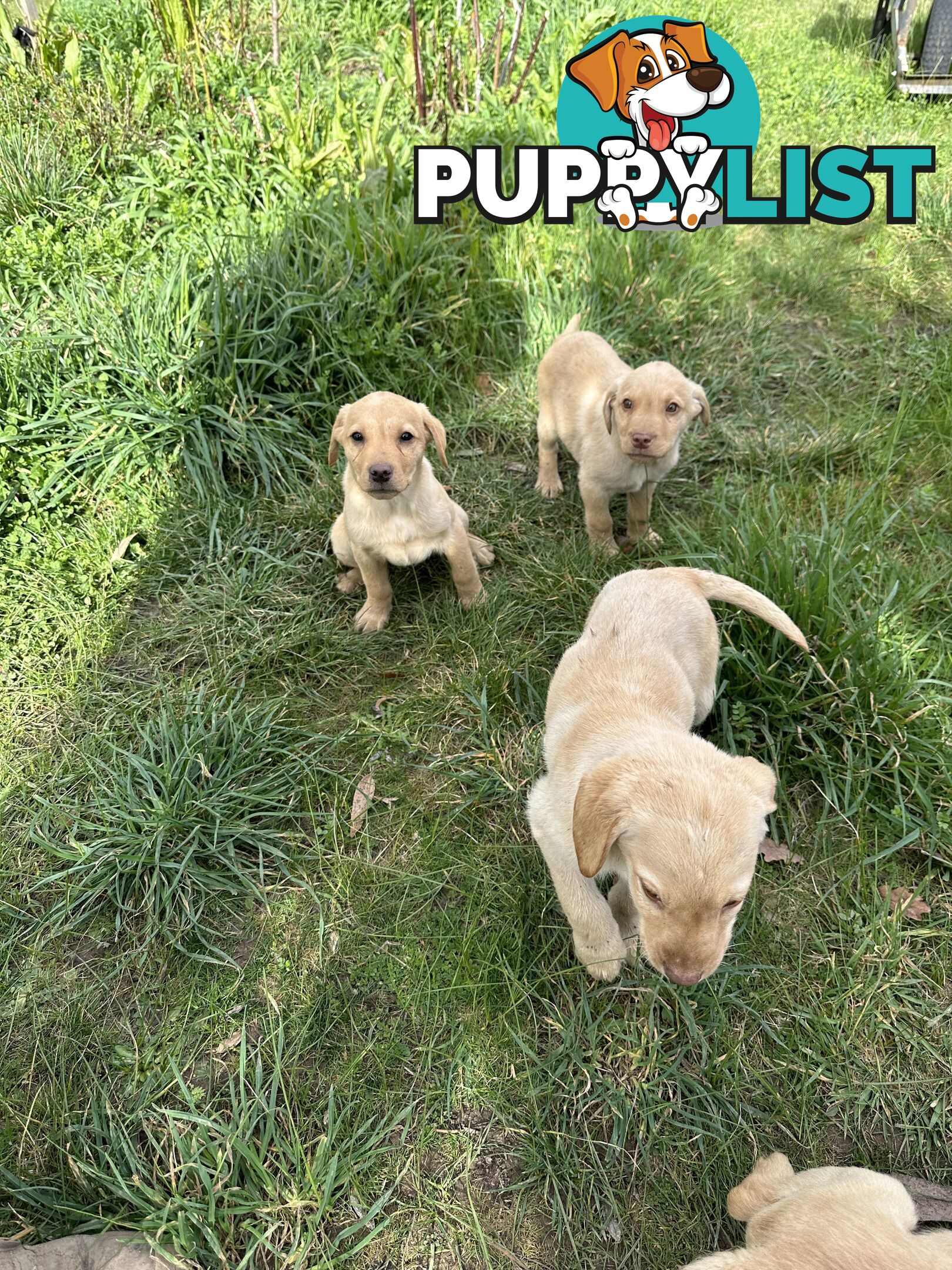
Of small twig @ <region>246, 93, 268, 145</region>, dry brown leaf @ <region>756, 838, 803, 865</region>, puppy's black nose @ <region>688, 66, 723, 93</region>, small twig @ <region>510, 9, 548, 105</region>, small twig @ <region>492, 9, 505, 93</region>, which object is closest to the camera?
dry brown leaf @ <region>756, 838, 803, 865</region>

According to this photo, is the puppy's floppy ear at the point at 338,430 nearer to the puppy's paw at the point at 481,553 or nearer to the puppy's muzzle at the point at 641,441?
the puppy's paw at the point at 481,553

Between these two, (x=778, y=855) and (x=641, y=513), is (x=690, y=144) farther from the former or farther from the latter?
(x=778, y=855)

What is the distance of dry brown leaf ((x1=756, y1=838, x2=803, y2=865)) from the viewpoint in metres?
2.77

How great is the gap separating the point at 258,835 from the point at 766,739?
6.45 feet

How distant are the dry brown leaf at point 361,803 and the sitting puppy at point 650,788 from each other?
826mm

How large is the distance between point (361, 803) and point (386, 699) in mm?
511

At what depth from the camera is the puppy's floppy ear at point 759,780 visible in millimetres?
1930

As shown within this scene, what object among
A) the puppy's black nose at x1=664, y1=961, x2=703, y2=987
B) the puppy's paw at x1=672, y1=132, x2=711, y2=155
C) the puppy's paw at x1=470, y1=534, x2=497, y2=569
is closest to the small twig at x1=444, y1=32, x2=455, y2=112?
the puppy's paw at x1=672, y1=132, x2=711, y2=155

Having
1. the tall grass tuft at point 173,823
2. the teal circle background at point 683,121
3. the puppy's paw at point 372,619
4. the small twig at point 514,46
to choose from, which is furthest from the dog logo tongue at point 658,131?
the tall grass tuft at point 173,823

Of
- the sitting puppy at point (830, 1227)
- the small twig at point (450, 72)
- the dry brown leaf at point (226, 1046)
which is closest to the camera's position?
the sitting puppy at point (830, 1227)

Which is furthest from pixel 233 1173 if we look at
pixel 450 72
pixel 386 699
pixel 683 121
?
pixel 683 121

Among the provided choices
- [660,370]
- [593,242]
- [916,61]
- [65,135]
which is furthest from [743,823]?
[916,61]

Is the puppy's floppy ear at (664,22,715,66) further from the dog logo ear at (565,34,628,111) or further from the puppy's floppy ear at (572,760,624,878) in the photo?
the puppy's floppy ear at (572,760,624,878)

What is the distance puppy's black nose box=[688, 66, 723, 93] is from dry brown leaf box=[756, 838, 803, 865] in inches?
233
